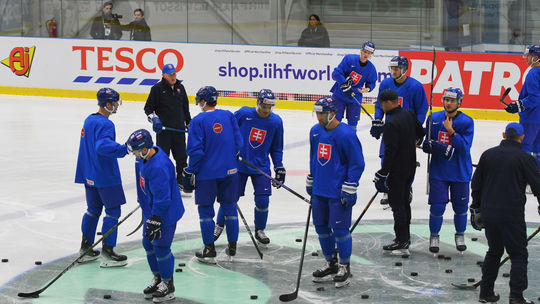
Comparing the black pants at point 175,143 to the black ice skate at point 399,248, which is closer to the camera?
the black ice skate at point 399,248

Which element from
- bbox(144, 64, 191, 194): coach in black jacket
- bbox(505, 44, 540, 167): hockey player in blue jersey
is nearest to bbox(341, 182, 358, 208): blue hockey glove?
bbox(144, 64, 191, 194): coach in black jacket

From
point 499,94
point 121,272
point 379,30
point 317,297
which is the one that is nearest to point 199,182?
point 121,272

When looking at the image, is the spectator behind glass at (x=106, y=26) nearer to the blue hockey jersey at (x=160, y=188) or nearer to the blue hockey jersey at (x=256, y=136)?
the blue hockey jersey at (x=256, y=136)

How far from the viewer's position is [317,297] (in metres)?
7.41

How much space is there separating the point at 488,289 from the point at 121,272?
10.3 feet

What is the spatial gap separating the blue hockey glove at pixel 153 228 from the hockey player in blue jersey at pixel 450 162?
9.20 ft

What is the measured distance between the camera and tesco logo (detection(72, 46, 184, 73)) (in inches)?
765

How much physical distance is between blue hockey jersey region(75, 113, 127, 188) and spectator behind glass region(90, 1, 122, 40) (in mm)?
12354

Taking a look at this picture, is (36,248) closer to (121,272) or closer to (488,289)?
(121,272)

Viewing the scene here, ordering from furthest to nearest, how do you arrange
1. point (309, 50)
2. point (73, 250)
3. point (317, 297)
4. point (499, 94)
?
1. point (309, 50)
2. point (499, 94)
3. point (73, 250)
4. point (317, 297)

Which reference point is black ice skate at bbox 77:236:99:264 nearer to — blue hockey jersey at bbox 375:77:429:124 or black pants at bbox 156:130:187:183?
black pants at bbox 156:130:187:183

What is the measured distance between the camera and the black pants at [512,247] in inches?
267

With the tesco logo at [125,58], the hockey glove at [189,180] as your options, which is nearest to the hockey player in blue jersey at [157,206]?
the hockey glove at [189,180]

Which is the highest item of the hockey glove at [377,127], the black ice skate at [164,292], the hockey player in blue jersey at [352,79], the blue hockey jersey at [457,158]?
the hockey player in blue jersey at [352,79]
